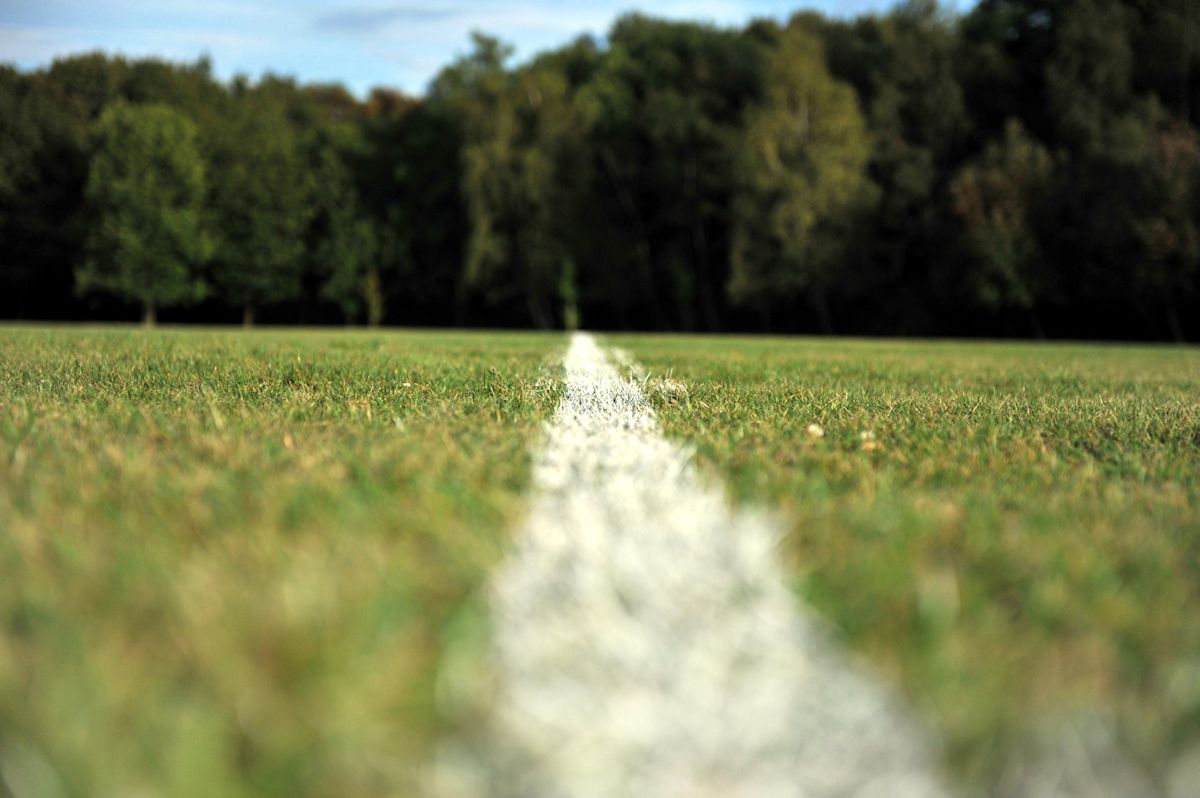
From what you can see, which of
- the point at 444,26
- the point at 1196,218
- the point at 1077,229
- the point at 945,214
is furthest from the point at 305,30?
the point at 1196,218

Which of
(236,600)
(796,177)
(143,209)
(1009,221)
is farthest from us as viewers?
(143,209)

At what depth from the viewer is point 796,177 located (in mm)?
29156

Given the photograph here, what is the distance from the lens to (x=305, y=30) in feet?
74.2

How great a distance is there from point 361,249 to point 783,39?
18.5 metres

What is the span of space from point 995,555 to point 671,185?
3452 cm

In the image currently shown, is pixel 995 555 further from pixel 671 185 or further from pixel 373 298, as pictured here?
pixel 373 298

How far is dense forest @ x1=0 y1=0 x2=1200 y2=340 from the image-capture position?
28016 millimetres

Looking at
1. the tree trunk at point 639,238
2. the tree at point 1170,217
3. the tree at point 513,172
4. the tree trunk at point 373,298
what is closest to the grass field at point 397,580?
the tree at point 1170,217

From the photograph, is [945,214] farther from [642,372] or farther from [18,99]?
[18,99]

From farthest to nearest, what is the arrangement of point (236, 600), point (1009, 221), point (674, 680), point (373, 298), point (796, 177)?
point (373, 298), point (796, 177), point (1009, 221), point (236, 600), point (674, 680)

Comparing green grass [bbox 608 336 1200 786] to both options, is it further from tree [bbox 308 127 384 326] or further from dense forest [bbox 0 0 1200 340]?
tree [bbox 308 127 384 326]

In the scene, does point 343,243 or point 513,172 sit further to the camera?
point 343,243

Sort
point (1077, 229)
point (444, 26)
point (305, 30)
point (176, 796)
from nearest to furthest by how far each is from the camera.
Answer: point (176, 796), point (305, 30), point (1077, 229), point (444, 26)

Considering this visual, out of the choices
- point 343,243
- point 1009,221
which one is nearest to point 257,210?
point 343,243
